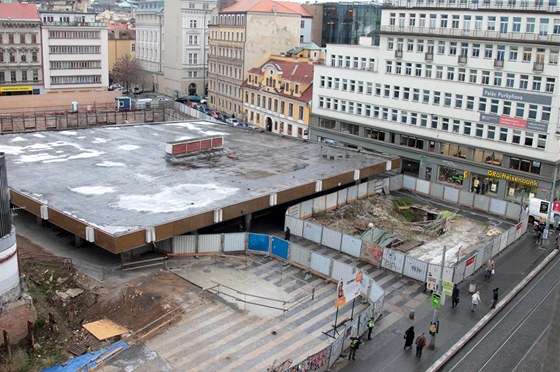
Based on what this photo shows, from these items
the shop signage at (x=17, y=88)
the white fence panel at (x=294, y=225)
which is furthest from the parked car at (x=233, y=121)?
the white fence panel at (x=294, y=225)

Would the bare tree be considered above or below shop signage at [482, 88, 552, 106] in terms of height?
below

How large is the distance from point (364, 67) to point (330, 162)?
1800 cm

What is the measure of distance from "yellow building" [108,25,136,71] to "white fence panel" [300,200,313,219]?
98941 millimetres

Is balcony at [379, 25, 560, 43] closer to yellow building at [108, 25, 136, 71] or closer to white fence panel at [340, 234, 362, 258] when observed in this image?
white fence panel at [340, 234, 362, 258]

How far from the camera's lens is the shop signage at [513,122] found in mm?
51844

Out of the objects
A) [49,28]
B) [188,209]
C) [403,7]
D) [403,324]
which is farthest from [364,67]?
[49,28]

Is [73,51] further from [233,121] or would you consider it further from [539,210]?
[539,210]

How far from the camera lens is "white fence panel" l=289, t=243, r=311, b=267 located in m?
35.6

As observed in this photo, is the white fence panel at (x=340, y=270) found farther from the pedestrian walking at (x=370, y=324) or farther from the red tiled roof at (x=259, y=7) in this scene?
the red tiled roof at (x=259, y=7)

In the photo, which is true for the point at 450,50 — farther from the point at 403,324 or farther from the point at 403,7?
the point at 403,324

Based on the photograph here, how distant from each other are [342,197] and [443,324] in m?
18.6

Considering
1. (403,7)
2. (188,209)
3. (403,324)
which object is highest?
(403,7)

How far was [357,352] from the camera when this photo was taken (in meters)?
27.4

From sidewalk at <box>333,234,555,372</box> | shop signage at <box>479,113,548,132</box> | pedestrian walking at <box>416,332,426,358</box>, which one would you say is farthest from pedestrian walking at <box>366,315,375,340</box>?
shop signage at <box>479,113,548,132</box>
